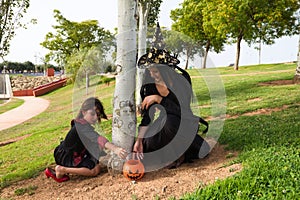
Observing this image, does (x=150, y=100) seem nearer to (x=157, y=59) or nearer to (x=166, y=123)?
(x=166, y=123)

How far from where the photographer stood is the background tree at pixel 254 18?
882 inches

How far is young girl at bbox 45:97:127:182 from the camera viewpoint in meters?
3.93

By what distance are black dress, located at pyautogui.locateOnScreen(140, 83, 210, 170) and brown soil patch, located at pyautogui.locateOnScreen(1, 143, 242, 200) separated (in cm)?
15

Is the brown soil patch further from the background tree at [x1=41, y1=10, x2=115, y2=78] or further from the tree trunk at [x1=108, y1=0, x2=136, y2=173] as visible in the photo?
the background tree at [x1=41, y1=10, x2=115, y2=78]

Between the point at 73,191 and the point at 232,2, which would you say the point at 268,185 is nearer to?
the point at 73,191

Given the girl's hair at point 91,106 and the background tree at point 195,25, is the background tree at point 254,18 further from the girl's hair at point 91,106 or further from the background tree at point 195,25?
the girl's hair at point 91,106

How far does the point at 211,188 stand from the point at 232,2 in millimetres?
22009

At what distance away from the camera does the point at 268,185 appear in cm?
287

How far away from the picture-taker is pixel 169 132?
3.79m

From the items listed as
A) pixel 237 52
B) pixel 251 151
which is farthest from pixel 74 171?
pixel 237 52

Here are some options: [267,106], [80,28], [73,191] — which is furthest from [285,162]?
[80,28]

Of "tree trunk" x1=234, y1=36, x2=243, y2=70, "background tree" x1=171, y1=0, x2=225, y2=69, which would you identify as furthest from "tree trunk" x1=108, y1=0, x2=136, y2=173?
"background tree" x1=171, y1=0, x2=225, y2=69

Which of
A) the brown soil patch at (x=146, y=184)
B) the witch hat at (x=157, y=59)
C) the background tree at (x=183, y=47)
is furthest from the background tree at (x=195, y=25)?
the brown soil patch at (x=146, y=184)

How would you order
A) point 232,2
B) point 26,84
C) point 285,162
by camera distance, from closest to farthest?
point 285,162, point 232,2, point 26,84
